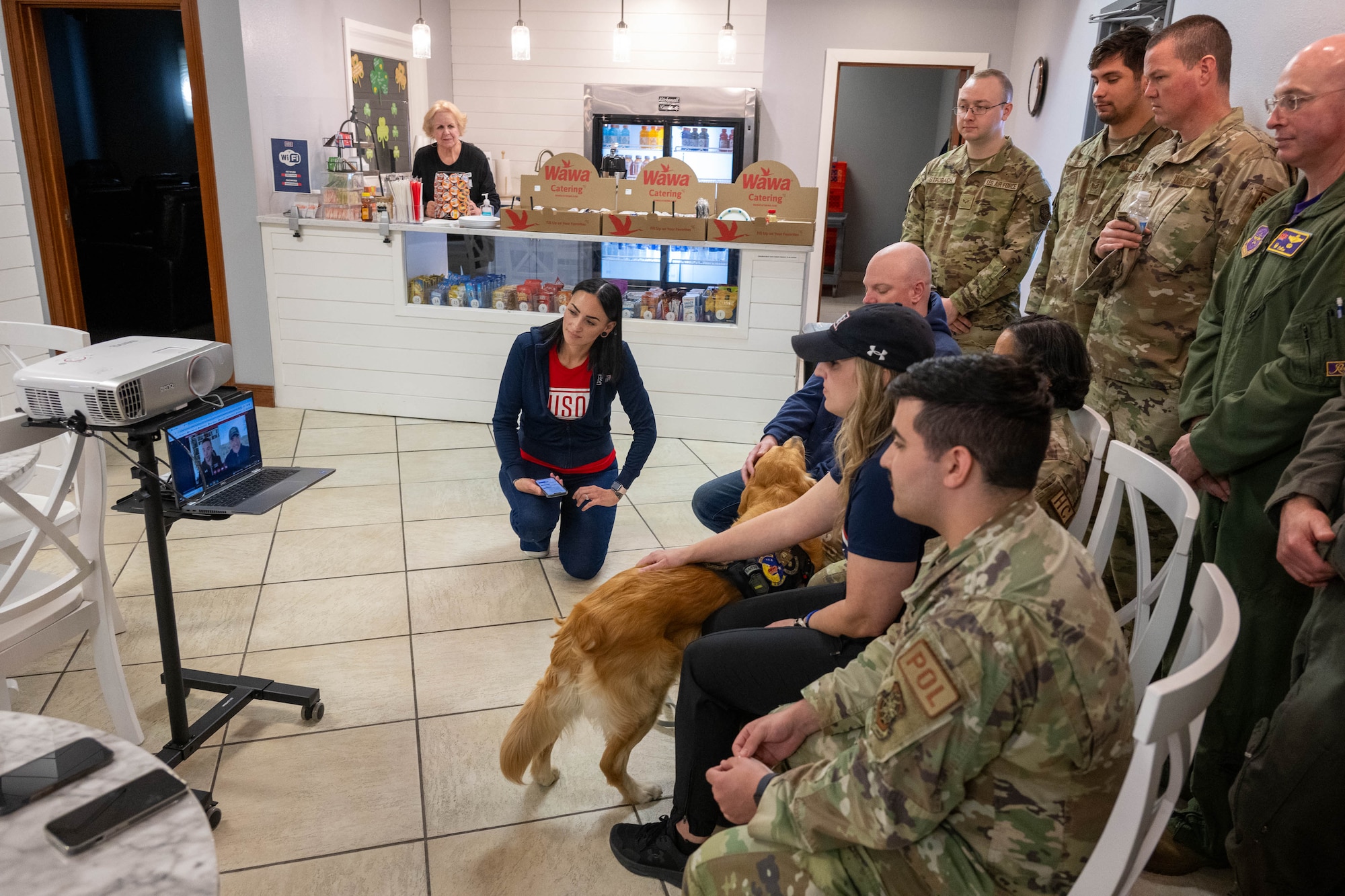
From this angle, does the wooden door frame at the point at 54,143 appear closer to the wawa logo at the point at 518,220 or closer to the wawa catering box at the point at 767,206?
the wawa logo at the point at 518,220

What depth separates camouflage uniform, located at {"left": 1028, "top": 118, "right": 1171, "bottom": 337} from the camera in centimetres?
298

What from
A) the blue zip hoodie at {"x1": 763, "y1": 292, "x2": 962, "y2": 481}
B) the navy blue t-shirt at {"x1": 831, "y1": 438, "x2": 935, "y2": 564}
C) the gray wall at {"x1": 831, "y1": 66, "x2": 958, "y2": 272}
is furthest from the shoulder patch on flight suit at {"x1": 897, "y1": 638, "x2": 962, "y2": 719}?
the gray wall at {"x1": 831, "y1": 66, "x2": 958, "y2": 272}

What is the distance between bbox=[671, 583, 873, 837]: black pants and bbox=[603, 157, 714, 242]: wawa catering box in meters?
3.21

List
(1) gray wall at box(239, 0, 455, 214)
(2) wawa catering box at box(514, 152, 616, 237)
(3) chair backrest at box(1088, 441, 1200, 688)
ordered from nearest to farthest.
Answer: (3) chair backrest at box(1088, 441, 1200, 688) → (2) wawa catering box at box(514, 152, 616, 237) → (1) gray wall at box(239, 0, 455, 214)

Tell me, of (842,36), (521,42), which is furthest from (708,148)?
(521,42)

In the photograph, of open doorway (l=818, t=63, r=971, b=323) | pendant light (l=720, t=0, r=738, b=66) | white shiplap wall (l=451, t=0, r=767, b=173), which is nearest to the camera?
pendant light (l=720, t=0, r=738, b=66)

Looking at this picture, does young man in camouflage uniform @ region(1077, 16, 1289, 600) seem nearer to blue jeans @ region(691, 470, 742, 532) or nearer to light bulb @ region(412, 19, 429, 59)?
blue jeans @ region(691, 470, 742, 532)

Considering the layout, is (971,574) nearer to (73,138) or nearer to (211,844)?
(211,844)

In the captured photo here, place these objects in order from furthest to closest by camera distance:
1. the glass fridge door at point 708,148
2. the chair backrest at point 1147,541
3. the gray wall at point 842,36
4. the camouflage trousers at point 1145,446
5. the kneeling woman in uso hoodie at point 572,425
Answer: the glass fridge door at point 708,148
the gray wall at point 842,36
the kneeling woman in uso hoodie at point 572,425
the camouflage trousers at point 1145,446
the chair backrest at point 1147,541

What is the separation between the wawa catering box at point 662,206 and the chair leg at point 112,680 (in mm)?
3146

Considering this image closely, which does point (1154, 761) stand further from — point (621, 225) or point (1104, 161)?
point (621, 225)

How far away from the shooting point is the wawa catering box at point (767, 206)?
466 centimetres

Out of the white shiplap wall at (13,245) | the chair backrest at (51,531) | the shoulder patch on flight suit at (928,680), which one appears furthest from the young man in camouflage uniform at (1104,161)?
the white shiplap wall at (13,245)

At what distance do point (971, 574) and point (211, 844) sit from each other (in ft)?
3.18
